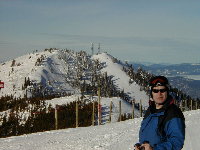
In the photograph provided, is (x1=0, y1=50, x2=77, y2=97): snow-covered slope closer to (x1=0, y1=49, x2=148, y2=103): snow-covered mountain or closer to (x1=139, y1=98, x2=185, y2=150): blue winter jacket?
(x1=0, y1=49, x2=148, y2=103): snow-covered mountain

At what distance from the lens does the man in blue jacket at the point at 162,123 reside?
346 centimetres

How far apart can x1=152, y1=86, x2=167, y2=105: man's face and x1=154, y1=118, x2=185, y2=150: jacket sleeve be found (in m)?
0.26

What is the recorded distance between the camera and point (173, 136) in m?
3.50

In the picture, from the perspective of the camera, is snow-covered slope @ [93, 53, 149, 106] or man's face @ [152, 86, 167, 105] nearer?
man's face @ [152, 86, 167, 105]

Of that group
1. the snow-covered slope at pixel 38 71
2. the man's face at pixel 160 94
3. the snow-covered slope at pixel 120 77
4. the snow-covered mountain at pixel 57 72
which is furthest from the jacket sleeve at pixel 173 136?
the snow-covered slope at pixel 120 77

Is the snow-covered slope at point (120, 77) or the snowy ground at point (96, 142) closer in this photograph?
the snowy ground at point (96, 142)

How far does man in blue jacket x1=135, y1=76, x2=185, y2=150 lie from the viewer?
11.3 feet

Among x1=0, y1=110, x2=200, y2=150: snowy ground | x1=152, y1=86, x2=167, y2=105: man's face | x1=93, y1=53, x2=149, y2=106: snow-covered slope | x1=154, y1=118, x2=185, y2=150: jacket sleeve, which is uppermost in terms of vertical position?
x1=152, y1=86, x2=167, y2=105: man's face

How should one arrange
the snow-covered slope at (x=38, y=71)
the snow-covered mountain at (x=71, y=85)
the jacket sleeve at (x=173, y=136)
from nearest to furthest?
1. the jacket sleeve at (x=173, y=136)
2. the snow-covered mountain at (x=71, y=85)
3. the snow-covered slope at (x=38, y=71)

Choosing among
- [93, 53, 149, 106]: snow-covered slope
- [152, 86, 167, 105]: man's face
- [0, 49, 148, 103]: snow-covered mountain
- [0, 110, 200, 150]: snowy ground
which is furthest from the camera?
[93, 53, 149, 106]: snow-covered slope

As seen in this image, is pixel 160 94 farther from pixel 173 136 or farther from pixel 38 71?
pixel 38 71

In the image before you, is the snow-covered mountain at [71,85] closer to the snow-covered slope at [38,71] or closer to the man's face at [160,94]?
the snow-covered slope at [38,71]

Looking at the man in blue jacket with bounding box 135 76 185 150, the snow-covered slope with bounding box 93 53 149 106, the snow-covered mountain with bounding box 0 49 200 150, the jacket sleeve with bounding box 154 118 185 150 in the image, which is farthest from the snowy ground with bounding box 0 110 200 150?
the snow-covered slope with bounding box 93 53 149 106

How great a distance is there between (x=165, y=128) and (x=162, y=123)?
0.06 m
